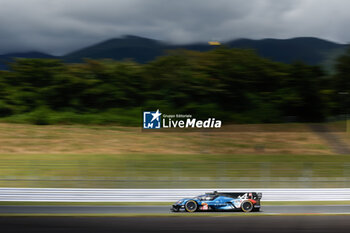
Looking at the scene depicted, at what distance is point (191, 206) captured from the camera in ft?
25.4

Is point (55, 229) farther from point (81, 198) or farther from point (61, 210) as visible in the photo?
point (81, 198)

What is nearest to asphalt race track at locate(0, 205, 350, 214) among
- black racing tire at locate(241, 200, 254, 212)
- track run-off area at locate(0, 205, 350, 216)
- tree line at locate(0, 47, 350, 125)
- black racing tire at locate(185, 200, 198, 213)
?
track run-off area at locate(0, 205, 350, 216)

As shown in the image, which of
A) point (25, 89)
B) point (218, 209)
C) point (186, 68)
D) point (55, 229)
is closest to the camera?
point (55, 229)

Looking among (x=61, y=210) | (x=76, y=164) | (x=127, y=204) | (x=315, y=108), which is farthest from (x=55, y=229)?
(x=315, y=108)

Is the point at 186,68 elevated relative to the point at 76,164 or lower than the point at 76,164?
elevated

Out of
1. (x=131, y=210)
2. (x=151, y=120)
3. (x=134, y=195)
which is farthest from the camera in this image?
(x=151, y=120)

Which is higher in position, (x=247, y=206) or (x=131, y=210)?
(x=247, y=206)

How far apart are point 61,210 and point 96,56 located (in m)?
12.2

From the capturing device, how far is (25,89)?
19.1 meters

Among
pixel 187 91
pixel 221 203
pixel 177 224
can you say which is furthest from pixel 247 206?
pixel 187 91

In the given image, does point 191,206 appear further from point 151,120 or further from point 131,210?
point 151,120

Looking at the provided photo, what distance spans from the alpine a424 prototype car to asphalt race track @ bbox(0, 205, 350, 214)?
420 mm

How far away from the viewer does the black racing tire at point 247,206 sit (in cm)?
777

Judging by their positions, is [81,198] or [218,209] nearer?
[218,209]
